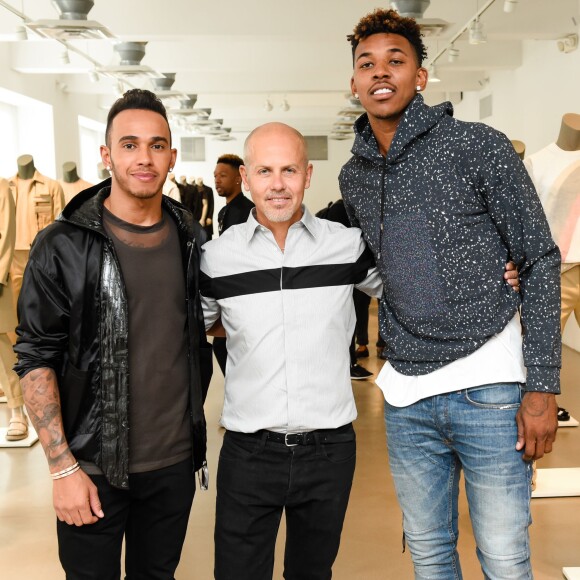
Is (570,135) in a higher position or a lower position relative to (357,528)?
higher

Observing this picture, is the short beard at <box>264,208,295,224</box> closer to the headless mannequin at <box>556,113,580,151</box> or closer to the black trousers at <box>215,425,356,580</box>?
the black trousers at <box>215,425,356,580</box>

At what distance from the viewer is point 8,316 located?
4.84m

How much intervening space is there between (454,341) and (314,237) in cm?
50

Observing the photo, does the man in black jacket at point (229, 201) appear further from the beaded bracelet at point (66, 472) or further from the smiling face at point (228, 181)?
the beaded bracelet at point (66, 472)

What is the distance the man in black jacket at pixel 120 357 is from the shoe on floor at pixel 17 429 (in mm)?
3254

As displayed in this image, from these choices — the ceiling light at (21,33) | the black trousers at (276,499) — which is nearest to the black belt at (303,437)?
the black trousers at (276,499)

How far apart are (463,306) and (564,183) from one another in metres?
2.55

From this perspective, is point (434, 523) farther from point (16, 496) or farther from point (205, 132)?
point (205, 132)

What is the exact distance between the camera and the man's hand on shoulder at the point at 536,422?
1.82 metres

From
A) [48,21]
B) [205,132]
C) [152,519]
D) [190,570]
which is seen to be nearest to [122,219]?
[152,519]

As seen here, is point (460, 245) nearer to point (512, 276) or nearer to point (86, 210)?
point (512, 276)

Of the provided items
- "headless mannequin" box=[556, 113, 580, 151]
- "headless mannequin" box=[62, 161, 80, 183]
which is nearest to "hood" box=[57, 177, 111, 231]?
"headless mannequin" box=[556, 113, 580, 151]

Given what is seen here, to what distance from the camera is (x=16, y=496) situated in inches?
163

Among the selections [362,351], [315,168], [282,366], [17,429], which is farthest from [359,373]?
[315,168]
